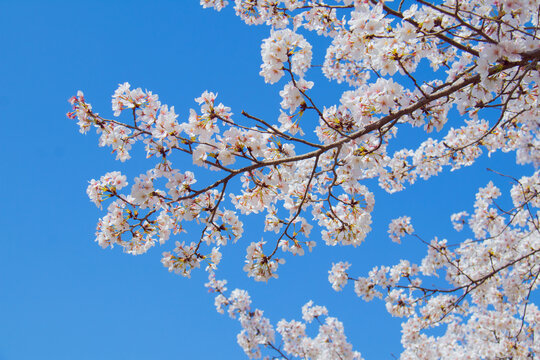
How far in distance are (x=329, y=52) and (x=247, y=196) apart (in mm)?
4013

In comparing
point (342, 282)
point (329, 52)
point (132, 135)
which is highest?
point (329, 52)

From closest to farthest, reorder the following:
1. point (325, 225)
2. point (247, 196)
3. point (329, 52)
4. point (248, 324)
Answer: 1. point (247, 196)
2. point (325, 225)
3. point (329, 52)
4. point (248, 324)

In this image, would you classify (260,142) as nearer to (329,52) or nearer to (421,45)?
(421,45)

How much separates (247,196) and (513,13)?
111 inches

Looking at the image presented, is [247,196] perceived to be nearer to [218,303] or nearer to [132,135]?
[132,135]

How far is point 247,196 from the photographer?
3580 millimetres

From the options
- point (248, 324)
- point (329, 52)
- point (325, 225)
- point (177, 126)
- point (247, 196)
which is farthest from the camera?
point (248, 324)

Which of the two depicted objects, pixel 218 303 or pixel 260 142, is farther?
pixel 218 303

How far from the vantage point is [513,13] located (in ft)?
10.1

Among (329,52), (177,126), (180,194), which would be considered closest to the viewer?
(177,126)

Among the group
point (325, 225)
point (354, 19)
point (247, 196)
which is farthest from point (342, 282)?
point (354, 19)

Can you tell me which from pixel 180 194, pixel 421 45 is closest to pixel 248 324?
pixel 180 194

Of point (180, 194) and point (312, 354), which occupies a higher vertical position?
point (312, 354)

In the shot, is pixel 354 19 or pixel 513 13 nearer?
pixel 513 13
